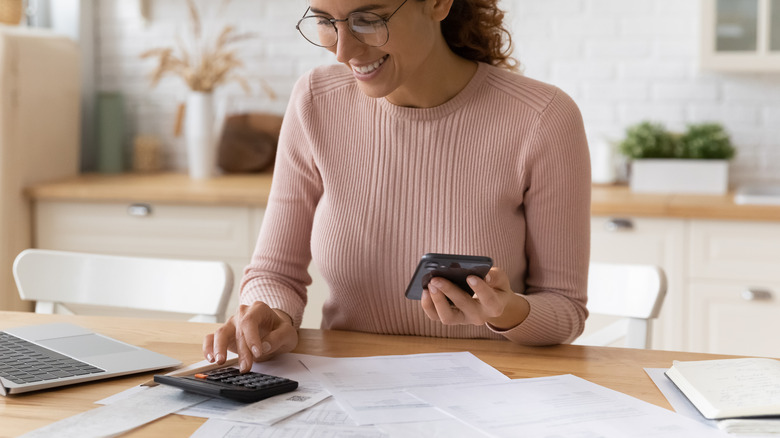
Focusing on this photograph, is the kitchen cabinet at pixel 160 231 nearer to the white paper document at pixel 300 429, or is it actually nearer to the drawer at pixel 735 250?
the drawer at pixel 735 250

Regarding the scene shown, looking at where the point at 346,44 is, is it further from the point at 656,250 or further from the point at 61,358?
the point at 656,250

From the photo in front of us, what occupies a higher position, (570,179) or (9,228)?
(570,179)

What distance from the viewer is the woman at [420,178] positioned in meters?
1.46

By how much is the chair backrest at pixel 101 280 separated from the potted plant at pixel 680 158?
5.99 ft

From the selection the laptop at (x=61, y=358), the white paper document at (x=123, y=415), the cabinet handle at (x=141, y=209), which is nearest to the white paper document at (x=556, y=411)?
the white paper document at (x=123, y=415)

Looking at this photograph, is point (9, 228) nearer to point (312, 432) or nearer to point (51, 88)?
point (51, 88)

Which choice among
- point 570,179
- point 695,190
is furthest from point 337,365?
point 695,190

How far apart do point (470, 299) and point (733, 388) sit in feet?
1.15

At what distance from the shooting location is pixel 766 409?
994 millimetres

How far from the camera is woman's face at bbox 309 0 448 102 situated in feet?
4.37

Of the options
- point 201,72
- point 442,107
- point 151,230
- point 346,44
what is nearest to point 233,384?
point 346,44

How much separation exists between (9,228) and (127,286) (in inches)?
55.8

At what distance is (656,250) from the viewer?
8.76 ft

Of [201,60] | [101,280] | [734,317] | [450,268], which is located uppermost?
[201,60]
